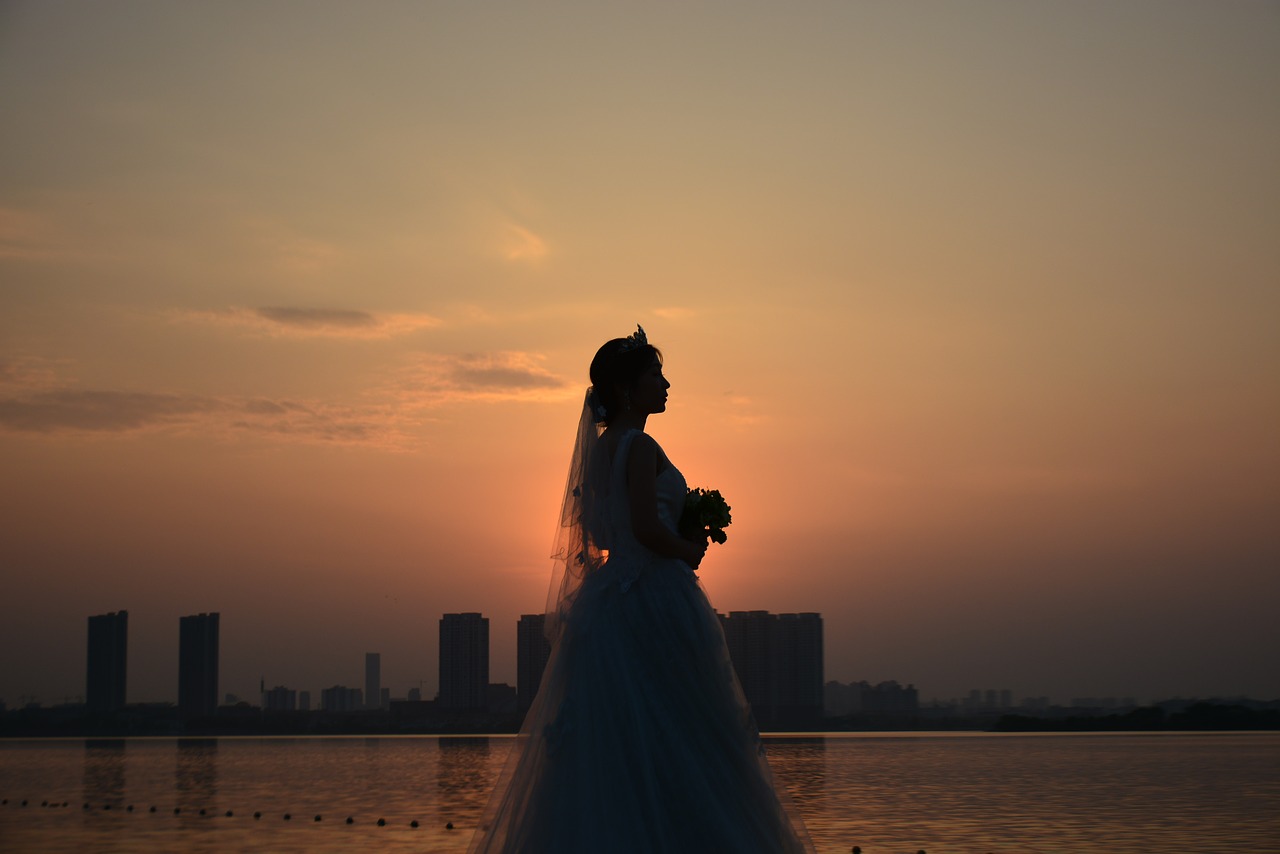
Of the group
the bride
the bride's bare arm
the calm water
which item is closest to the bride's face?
the bride

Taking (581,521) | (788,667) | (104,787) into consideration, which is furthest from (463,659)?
(581,521)

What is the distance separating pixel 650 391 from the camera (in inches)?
235

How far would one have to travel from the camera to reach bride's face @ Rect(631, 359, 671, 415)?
5980 mm

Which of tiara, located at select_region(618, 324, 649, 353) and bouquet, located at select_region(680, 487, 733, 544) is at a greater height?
tiara, located at select_region(618, 324, 649, 353)

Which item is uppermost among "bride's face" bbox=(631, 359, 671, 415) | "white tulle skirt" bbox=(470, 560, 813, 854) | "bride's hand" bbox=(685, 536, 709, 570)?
"bride's face" bbox=(631, 359, 671, 415)

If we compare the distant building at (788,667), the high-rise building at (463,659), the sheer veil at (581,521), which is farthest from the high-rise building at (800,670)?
the sheer veil at (581,521)

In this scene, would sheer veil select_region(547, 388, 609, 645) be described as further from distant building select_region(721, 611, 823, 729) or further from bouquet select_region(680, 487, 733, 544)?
distant building select_region(721, 611, 823, 729)

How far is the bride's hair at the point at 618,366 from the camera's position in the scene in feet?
19.7

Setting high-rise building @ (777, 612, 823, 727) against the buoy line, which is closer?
the buoy line

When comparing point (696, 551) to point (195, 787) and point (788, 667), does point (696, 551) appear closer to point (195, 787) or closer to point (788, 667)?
point (195, 787)

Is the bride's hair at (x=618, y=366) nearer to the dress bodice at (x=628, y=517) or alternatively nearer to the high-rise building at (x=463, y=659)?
the dress bodice at (x=628, y=517)

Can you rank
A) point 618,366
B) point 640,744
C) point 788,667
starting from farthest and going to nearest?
point 788,667, point 618,366, point 640,744

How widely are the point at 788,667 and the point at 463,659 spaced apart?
2979 centimetres

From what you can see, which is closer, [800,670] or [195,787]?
[195,787]
